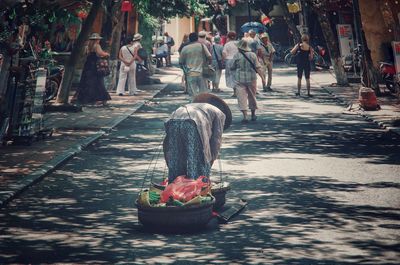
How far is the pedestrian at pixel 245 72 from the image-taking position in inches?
808

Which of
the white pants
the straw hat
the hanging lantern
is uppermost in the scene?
the hanging lantern

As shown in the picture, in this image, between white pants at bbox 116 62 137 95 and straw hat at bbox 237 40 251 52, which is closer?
straw hat at bbox 237 40 251 52

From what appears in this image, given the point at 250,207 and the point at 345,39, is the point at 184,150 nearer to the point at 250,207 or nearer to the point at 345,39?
the point at 250,207

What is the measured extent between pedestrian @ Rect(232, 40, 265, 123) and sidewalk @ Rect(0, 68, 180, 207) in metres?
3.03

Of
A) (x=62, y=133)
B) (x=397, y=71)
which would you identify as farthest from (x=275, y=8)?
(x=62, y=133)

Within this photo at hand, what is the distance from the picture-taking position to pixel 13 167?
14086 millimetres

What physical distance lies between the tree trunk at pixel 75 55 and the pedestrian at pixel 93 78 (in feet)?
5.75

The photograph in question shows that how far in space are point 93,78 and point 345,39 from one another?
14.3 m

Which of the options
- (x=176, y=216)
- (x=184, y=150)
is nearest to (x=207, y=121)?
(x=184, y=150)

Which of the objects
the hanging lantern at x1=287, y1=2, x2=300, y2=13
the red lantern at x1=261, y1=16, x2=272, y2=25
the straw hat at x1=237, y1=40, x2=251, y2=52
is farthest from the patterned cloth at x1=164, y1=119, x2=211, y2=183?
the red lantern at x1=261, y1=16, x2=272, y2=25

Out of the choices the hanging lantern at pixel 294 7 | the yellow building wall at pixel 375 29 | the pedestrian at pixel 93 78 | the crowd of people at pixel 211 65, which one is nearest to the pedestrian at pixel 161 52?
the hanging lantern at pixel 294 7

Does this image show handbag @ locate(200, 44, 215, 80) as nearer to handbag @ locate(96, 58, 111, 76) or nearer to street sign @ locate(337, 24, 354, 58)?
handbag @ locate(96, 58, 111, 76)

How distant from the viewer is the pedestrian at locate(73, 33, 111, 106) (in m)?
25.5

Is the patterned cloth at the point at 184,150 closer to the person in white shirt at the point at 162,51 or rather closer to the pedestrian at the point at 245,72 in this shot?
the pedestrian at the point at 245,72
